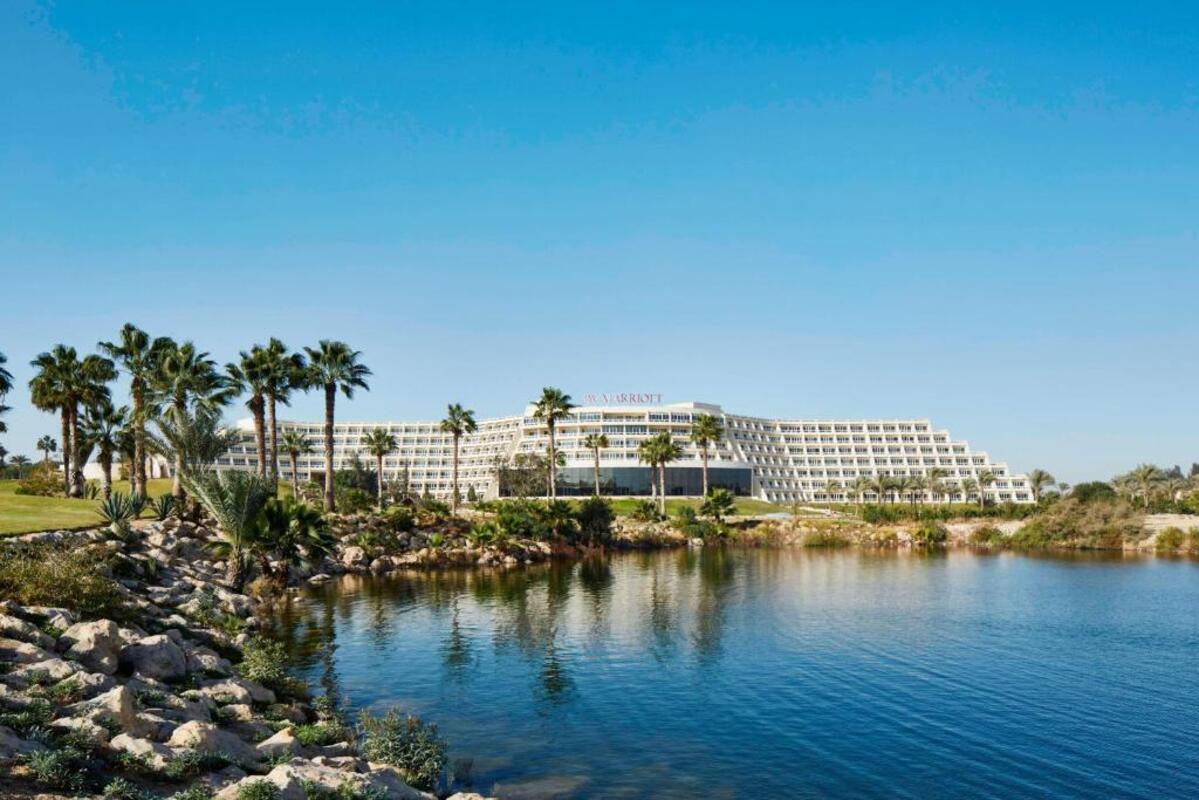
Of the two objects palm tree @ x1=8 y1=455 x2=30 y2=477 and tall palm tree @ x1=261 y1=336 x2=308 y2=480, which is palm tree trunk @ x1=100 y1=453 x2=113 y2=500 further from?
palm tree @ x1=8 y1=455 x2=30 y2=477

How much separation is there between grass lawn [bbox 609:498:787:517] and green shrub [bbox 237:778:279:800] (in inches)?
4392

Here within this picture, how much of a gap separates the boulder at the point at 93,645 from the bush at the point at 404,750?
22.4 ft

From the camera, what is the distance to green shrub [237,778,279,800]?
45.9 feet

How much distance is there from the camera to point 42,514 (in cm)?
5088

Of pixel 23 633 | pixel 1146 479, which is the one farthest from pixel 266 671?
pixel 1146 479

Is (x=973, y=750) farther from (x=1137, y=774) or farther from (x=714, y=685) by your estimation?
(x=714, y=685)

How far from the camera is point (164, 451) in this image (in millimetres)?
48375

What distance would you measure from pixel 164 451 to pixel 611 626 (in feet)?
93.2

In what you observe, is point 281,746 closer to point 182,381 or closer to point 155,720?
point 155,720

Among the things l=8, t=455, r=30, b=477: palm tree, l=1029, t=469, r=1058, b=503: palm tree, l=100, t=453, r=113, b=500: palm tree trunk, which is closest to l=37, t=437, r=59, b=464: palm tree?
l=8, t=455, r=30, b=477: palm tree

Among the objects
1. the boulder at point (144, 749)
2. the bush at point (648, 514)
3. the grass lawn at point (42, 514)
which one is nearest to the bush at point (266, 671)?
the boulder at point (144, 749)

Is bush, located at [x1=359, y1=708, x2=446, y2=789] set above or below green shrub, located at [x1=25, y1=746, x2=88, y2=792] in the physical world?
below

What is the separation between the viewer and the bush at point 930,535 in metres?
114

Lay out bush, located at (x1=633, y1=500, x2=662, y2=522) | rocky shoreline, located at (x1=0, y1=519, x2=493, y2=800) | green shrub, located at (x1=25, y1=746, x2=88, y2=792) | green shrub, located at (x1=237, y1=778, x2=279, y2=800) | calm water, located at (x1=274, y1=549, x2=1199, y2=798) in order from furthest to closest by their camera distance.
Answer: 1. bush, located at (x1=633, y1=500, x2=662, y2=522)
2. calm water, located at (x1=274, y1=549, x2=1199, y2=798)
3. rocky shoreline, located at (x1=0, y1=519, x2=493, y2=800)
4. green shrub, located at (x1=237, y1=778, x2=279, y2=800)
5. green shrub, located at (x1=25, y1=746, x2=88, y2=792)
